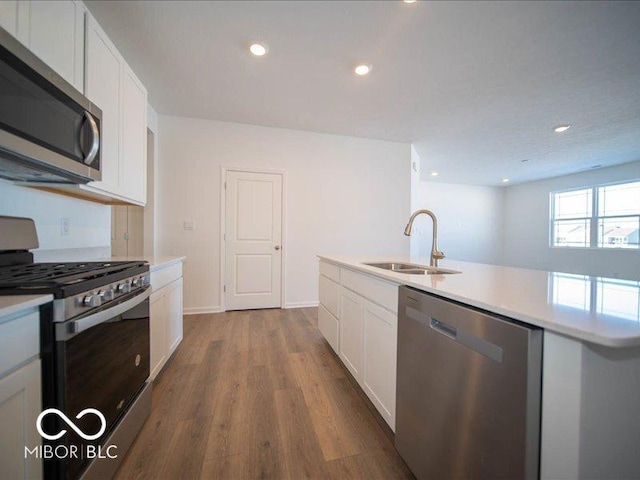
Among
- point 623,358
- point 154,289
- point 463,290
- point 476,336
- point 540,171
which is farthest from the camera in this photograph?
point 540,171

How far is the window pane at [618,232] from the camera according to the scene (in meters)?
5.07

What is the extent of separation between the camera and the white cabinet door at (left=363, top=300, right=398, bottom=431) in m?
1.26

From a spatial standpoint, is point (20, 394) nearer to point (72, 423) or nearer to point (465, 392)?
point (72, 423)

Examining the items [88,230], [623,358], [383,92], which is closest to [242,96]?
[383,92]

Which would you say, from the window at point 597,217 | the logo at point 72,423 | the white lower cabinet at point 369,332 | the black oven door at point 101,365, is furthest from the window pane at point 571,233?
the logo at point 72,423

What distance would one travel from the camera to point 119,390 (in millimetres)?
1144

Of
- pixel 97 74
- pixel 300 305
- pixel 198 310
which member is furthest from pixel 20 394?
pixel 300 305

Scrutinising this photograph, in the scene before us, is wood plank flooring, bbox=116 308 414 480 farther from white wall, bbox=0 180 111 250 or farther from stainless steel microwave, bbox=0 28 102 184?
stainless steel microwave, bbox=0 28 102 184

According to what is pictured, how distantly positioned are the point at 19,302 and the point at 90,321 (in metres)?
0.26

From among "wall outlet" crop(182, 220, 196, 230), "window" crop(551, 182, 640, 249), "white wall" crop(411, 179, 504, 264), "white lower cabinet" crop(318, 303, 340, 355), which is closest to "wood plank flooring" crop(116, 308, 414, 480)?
"white lower cabinet" crop(318, 303, 340, 355)

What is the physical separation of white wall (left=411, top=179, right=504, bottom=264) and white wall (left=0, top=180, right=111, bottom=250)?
6829 millimetres

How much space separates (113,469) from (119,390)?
31cm

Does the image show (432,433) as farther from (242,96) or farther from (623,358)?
(242,96)

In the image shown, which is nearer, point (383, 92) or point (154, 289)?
point (154, 289)
